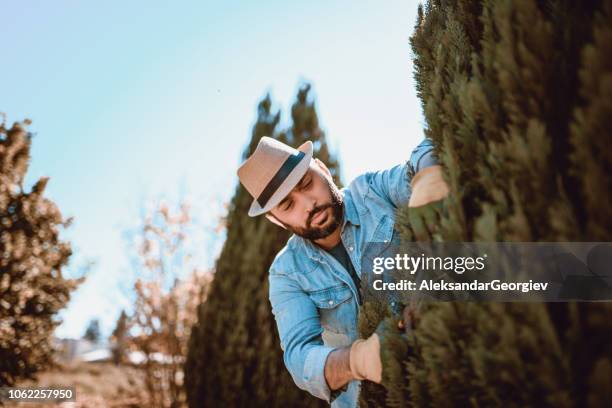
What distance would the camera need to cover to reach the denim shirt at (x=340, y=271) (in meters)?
2.83

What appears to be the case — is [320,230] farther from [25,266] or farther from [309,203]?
[25,266]

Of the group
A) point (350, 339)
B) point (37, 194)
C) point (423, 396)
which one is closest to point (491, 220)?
point (423, 396)

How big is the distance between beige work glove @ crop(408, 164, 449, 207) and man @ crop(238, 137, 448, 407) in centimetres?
87

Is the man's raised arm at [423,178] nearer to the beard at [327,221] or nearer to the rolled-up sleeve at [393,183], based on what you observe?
the rolled-up sleeve at [393,183]

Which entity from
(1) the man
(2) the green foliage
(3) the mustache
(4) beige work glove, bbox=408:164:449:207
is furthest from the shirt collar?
(2) the green foliage

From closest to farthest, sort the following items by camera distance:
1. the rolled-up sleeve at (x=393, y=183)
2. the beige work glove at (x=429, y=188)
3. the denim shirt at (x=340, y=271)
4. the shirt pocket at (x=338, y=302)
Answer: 1. the beige work glove at (x=429, y=188)
2. the rolled-up sleeve at (x=393, y=183)
3. the denim shirt at (x=340, y=271)
4. the shirt pocket at (x=338, y=302)

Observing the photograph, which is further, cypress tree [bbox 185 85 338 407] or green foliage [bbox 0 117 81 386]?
green foliage [bbox 0 117 81 386]

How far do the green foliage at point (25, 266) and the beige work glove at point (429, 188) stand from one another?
6431 mm

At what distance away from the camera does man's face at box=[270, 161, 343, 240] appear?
3.08 m

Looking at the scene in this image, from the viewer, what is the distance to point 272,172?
315 cm

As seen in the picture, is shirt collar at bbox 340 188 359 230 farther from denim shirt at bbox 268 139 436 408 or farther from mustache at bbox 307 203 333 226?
mustache at bbox 307 203 333 226

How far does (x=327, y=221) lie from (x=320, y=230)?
0.09m

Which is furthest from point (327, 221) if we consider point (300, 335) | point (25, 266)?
point (25, 266)

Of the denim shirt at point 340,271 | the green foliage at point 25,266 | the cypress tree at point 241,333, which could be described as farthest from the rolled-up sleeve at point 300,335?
the green foliage at point 25,266
